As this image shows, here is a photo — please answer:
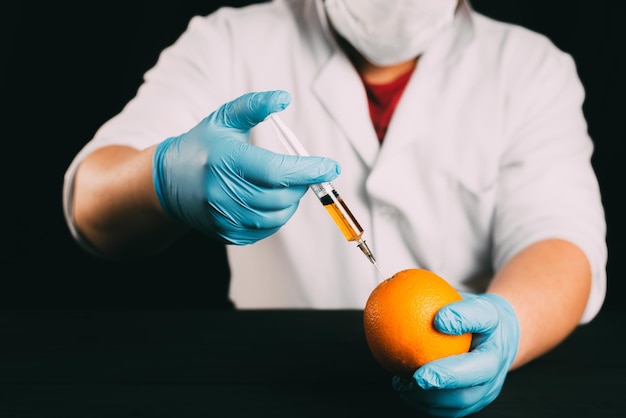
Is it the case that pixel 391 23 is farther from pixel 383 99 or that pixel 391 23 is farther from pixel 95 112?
pixel 95 112

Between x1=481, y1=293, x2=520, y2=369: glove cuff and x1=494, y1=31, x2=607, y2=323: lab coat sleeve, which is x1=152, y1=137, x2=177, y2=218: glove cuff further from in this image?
x1=494, y1=31, x2=607, y2=323: lab coat sleeve

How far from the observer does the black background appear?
1841mm

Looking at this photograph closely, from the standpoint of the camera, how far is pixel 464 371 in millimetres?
705

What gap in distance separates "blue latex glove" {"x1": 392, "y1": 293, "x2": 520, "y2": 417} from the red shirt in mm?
629

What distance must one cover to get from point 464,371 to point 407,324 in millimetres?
79

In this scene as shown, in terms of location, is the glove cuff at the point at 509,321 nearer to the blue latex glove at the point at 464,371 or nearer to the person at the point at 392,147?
the blue latex glove at the point at 464,371

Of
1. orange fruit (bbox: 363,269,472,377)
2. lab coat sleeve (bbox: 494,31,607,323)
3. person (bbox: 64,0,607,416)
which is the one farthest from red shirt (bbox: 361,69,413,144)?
orange fruit (bbox: 363,269,472,377)

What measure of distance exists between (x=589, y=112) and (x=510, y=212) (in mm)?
781

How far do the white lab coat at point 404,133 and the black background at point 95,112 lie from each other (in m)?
0.52

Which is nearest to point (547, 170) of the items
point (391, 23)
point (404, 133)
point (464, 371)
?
point (404, 133)

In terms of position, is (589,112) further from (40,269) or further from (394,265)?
(40,269)

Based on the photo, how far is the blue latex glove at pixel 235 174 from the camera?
78cm

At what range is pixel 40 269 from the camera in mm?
1955

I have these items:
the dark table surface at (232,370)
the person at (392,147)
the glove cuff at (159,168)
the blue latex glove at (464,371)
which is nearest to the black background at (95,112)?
the person at (392,147)
